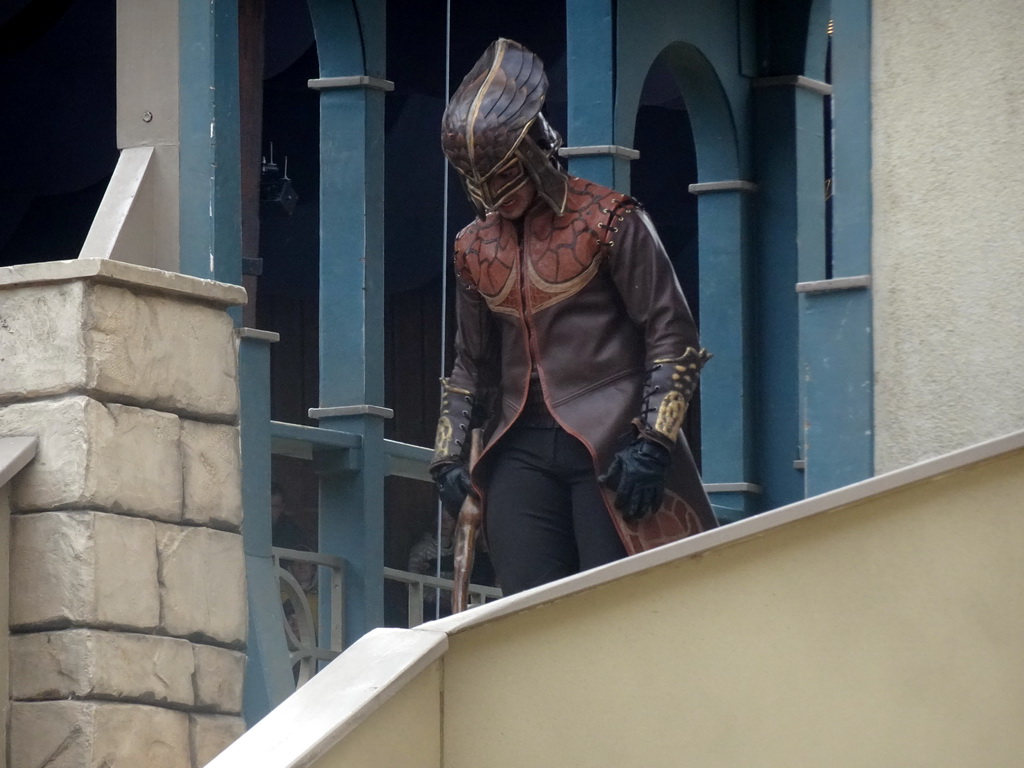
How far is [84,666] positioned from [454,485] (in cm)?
130

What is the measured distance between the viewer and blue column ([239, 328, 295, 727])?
6.04 meters

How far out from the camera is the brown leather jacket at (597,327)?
5.29 m

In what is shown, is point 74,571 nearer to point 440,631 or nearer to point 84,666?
point 84,666

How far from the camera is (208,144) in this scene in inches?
214

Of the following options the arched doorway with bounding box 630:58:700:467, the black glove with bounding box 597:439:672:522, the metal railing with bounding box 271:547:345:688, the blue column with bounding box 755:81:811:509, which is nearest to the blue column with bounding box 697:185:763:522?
the blue column with bounding box 755:81:811:509

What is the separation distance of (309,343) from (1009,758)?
1205cm

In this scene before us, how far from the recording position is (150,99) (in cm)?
542

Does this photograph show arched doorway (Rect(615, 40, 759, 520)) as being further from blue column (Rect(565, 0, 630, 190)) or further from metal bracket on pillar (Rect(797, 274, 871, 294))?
metal bracket on pillar (Rect(797, 274, 871, 294))

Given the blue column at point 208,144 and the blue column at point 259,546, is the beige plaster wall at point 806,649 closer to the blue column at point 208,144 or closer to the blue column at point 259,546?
the blue column at point 208,144

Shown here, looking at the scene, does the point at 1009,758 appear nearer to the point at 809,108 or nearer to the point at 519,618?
the point at 519,618

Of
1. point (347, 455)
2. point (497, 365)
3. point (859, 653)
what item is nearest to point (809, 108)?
point (347, 455)

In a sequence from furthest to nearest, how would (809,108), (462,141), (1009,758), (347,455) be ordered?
(809,108) → (347,455) → (462,141) → (1009,758)

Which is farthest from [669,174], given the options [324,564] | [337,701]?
[337,701]

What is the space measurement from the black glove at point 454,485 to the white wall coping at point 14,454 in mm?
1269
